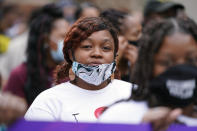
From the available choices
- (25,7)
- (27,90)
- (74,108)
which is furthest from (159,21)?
(25,7)

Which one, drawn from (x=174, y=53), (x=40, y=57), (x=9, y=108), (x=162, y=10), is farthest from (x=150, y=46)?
(x=162, y=10)

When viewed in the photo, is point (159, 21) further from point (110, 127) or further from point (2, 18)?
point (2, 18)

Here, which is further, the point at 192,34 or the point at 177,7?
the point at 177,7

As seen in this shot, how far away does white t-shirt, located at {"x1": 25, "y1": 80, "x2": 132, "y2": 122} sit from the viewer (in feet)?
14.4

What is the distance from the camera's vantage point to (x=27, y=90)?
22.4 feet

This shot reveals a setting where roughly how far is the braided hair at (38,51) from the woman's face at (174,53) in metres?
3.55

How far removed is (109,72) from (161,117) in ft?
5.43

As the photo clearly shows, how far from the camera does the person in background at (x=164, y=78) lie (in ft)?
10.6

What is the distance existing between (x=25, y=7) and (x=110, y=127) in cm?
1323

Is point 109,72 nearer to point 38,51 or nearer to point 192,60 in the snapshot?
point 192,60

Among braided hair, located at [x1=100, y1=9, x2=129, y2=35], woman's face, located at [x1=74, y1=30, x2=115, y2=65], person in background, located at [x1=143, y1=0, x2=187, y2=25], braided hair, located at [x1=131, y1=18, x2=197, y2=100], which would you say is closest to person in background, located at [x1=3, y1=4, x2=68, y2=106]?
braided hair, located at [x1=100, y1=9, x2=129, y2=35]

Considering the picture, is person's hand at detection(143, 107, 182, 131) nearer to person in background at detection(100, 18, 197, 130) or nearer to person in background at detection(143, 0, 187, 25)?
person in background at detection(100, 18, 197, 130)

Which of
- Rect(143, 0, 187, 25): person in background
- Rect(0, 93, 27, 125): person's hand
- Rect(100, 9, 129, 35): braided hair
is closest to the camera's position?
Rect(0, 93, 27, 125): person's hand

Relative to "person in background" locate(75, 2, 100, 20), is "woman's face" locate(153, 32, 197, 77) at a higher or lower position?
higher
